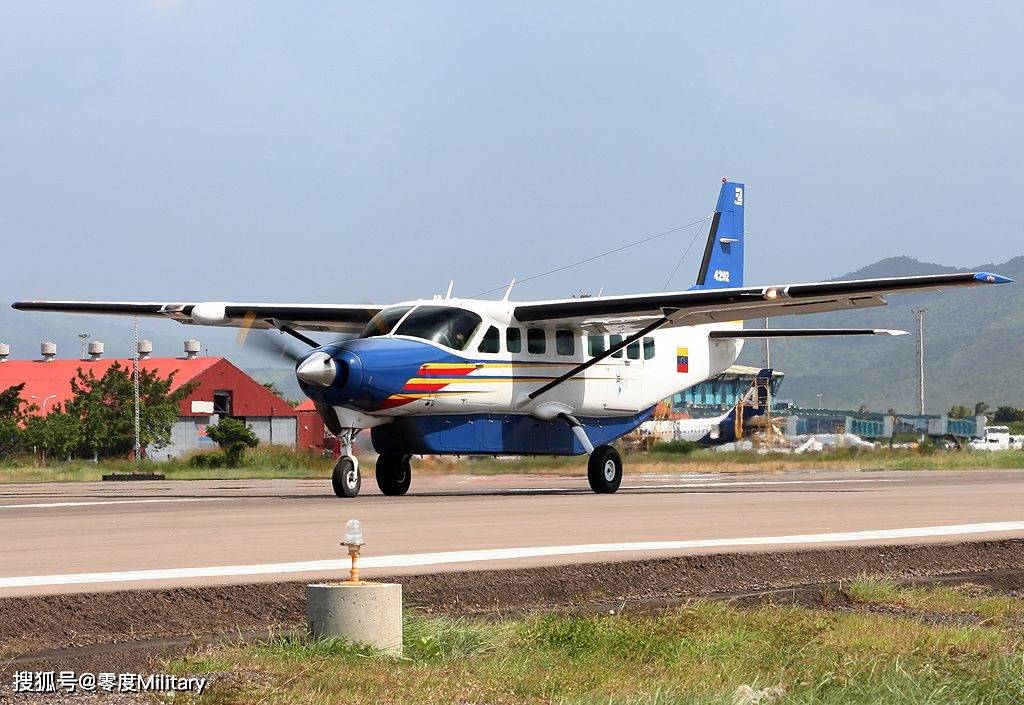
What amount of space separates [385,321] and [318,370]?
238 centimetres

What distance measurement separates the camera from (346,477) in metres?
23.8

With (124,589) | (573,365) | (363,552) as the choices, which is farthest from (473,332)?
(124,589)

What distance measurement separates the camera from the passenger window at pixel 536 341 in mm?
26344

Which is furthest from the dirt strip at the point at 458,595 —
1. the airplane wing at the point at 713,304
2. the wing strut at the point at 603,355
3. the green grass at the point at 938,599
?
the wing strut at the point at 603,355

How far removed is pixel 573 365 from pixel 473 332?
2793 millimetres

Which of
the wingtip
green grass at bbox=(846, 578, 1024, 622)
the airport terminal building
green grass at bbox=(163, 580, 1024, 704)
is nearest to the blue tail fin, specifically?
the wingtip

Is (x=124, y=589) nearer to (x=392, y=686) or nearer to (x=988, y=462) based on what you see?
(x=392, y=686)

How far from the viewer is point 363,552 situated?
41.3ft

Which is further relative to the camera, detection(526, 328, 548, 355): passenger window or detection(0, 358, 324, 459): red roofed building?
detection(0, 358, 324, 459): red roofed building

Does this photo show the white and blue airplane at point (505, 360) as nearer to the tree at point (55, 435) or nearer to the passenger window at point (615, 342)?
the passenger window at point (615, 342)

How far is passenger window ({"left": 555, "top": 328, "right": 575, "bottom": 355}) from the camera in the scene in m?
26.9

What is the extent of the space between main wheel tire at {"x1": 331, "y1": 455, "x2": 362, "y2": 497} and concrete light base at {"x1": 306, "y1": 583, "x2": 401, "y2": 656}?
16018mm

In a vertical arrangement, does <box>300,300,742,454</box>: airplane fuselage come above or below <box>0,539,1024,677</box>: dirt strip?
above

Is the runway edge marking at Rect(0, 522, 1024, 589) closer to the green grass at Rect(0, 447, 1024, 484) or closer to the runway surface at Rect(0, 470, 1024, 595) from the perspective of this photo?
the runway surface at Rect(0, 470, 1024, 595)
